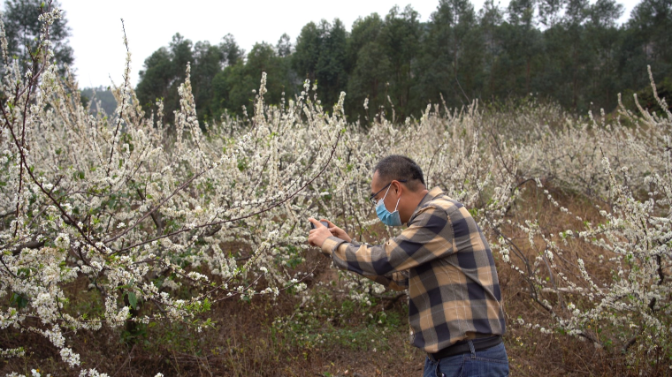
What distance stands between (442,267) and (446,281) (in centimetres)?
6

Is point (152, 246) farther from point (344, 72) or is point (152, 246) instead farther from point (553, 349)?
point (344, 72)

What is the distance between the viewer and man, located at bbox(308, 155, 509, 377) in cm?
194

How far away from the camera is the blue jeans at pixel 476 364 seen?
1931mm

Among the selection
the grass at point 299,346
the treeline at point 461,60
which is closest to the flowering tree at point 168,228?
the grass at point 299,346

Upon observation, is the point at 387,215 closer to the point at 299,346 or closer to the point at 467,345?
the point at 467,345

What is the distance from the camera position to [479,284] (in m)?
1.99

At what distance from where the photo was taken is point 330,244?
209 cm

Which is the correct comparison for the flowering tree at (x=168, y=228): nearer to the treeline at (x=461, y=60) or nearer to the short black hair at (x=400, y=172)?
the short black hair at (x=400, y=172)

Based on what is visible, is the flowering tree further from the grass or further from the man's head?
the man's head

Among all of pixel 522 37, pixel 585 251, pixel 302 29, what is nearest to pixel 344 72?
pixel 302 29

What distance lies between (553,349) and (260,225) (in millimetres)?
2760

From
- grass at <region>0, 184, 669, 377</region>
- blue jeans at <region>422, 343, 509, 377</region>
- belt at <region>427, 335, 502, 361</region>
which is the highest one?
belt at <region>427, 335, 502, 361</region>

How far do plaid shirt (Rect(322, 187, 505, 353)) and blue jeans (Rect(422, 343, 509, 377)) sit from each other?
0.26ft

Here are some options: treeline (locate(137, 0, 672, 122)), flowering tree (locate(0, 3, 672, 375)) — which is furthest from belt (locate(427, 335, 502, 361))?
treeline (locate(137, 0, 672, 122))
